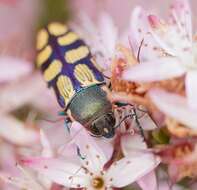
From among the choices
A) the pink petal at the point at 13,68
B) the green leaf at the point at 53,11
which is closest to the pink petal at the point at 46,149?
the pink petal at the point at 13,68

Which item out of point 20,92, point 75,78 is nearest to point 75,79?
point 75,78

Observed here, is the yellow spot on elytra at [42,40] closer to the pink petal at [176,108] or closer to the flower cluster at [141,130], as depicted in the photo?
the flower cluster at [141,130]

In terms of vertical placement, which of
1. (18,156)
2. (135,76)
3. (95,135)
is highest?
(135,76)

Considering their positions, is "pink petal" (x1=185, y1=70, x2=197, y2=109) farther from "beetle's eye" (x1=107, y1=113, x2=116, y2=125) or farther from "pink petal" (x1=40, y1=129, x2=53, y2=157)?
"pink petal" (x1=40, y1=129, x2=53, y2=157)

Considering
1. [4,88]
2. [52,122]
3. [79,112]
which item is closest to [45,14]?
[4,88]

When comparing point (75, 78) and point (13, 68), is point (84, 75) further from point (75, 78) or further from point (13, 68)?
point (13, 68)

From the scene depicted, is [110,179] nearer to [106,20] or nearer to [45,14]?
[106,20]

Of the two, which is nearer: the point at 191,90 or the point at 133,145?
the point at 191,90
